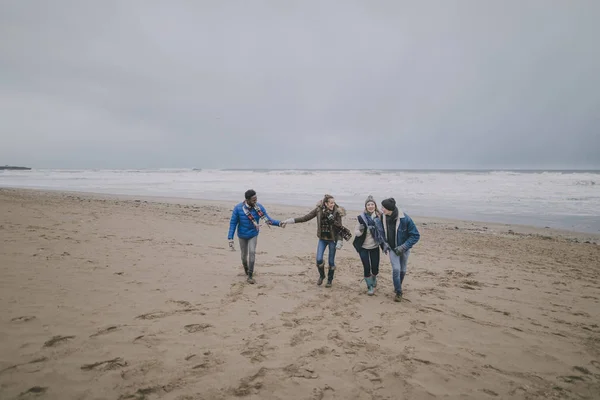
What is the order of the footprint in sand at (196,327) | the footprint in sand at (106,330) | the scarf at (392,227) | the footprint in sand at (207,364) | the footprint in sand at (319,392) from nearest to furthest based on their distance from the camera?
the footprint in sand at (319,392)
the footprint in sand at (207,364)
the footprint in sand at (106,330)
the footprint in sand at (196,327)
the scarf at (392,227)

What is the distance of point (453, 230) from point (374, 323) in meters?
10.5

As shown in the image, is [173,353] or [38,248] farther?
[38,248]

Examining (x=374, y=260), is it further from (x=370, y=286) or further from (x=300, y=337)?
(x=300, y=337)

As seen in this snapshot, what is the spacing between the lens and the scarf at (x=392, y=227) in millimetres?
5607

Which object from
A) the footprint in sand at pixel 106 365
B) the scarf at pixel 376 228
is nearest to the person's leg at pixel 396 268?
the scarf at pixel 376 228

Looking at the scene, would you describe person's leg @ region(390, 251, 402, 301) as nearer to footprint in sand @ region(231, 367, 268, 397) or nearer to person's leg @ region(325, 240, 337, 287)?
person's leg @ region(325, 240, 337, 287)

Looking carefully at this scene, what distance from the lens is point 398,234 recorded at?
5559 mm

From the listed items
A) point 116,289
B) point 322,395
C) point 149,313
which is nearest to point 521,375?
point 322,395

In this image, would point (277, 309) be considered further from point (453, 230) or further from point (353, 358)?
point (453, 230)

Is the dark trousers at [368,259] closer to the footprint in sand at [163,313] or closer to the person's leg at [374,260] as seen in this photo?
the person's leg at [374,260]

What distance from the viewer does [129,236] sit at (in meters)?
9.97

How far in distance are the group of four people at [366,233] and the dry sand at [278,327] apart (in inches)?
21.6

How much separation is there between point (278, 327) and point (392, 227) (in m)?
2.79

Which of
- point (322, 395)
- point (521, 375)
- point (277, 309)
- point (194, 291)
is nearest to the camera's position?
point (322, 395)
